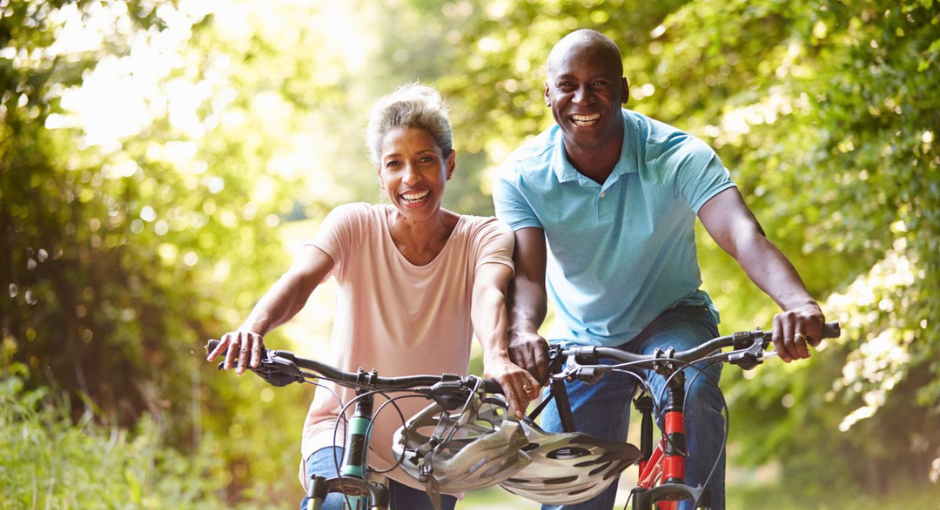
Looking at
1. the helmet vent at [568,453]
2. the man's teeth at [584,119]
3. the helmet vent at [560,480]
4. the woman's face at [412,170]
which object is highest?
the man's teeth at [584,119]

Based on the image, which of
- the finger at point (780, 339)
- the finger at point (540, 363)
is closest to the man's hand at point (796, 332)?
the finger at point (780, 339)

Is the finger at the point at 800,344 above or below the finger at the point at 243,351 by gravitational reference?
above

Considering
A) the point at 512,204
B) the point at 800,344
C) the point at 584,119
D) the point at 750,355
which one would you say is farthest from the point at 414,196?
the point at 800,344

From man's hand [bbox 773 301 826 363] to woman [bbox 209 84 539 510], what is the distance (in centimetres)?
89

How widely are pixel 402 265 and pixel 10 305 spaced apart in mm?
4940

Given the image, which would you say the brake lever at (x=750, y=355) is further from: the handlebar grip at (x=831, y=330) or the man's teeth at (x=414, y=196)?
the man's teeth at (x=414, y=196)

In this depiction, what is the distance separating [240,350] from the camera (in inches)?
109

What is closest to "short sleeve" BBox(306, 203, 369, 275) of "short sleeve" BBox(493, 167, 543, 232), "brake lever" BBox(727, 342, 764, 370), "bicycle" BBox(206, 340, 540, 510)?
"short sleeve" BBox(493, 167, 543, 232)

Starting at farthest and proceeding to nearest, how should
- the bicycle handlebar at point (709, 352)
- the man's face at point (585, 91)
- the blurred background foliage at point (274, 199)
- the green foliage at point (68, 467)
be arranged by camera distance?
the blurred background foliage at point (274, 199), the green foliage at point (68, 467), the man's face at point (585, 91), the bicycle handlebar at point (709, 352)

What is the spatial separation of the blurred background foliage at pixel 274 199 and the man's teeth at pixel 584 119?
5.64 ft

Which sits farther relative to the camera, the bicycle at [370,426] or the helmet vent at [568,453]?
the helmet vent at [568,453]

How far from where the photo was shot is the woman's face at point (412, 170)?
130 inches

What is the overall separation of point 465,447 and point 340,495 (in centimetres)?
44

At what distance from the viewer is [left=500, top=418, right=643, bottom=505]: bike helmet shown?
2885mm
